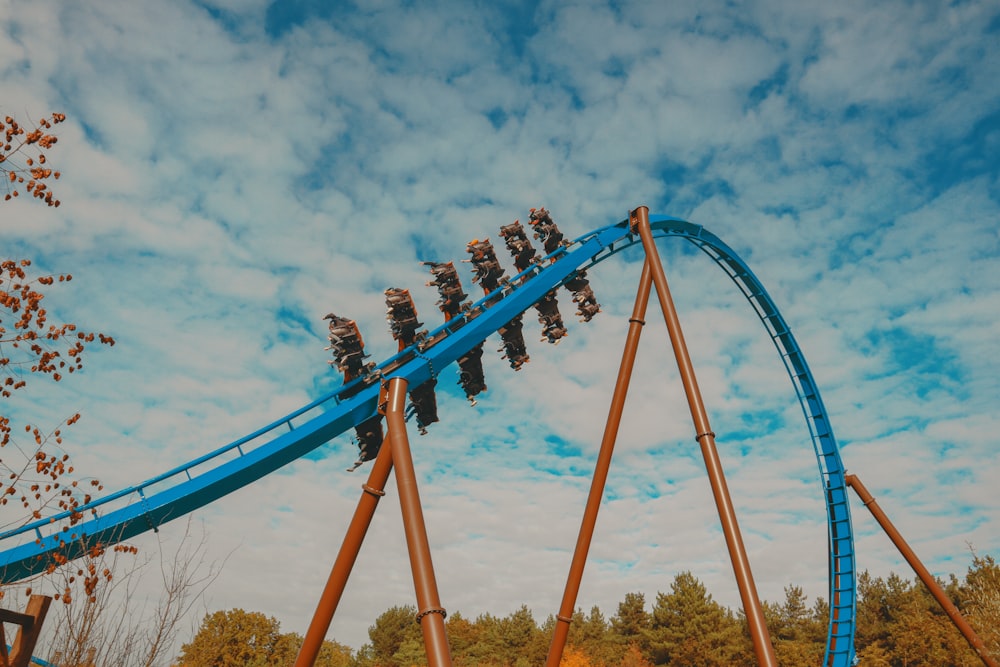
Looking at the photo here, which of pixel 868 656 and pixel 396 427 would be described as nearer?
pixel 396 427

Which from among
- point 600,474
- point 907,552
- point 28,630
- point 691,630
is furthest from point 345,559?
point 691,630

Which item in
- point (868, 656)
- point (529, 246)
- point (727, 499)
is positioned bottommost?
point (868, 656)

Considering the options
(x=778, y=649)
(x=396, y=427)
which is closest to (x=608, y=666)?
(x=778, y=649)

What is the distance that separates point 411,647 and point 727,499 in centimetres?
3003

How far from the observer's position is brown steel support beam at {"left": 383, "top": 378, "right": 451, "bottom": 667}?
4.83 meters

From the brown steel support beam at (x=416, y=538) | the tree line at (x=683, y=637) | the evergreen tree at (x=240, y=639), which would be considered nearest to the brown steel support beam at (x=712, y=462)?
the brown steel support beam at (x=416, y=538)

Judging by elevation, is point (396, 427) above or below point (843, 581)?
above

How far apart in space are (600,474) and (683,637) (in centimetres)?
2466

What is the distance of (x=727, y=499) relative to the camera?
6.78 m

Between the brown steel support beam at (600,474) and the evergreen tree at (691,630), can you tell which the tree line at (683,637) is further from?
the brown steel support beam at (600,474)

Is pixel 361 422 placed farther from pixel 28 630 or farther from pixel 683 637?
pixel 683 637

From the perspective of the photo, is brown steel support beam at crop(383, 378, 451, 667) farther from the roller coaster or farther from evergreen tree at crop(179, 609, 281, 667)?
evergreen tree at crop(179, 609, 281, 667)

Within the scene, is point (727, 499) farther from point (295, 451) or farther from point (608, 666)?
point (608, 666)

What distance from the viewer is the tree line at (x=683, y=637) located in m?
27.6
